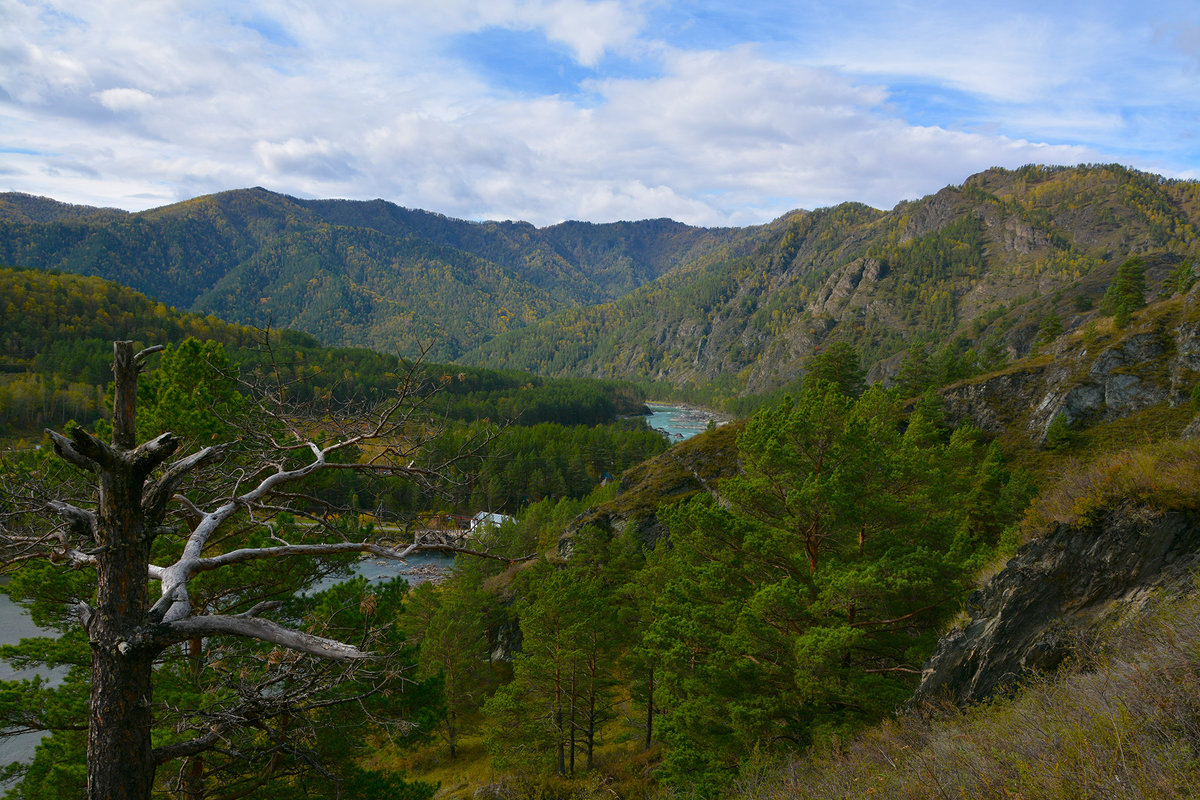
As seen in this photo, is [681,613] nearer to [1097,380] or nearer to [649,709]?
[649,709]

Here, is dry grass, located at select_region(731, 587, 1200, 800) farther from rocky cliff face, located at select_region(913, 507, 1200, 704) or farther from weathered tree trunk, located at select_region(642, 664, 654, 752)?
weathered tree trunk, located at select_region(642, 664, 654, 752)

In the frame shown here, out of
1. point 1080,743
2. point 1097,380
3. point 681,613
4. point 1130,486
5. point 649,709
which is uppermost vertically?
point 1097,380

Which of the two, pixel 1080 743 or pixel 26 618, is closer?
pixel 1080 743

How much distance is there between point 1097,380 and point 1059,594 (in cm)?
3462

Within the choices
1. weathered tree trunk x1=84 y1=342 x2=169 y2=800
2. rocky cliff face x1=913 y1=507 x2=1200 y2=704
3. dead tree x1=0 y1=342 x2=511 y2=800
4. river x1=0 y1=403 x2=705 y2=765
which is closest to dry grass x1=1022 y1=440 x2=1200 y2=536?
rocky cliff face x1=913 y1=507 x2=1200 y2=704

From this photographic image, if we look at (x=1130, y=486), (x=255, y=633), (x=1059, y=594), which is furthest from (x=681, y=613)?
(x=255, y=633)

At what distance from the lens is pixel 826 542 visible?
13.2 meters

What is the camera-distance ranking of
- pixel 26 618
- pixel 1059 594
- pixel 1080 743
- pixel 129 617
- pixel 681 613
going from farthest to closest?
pixel 26 618
pixel 681 613
pixel 1059 594
pixel 1080 743
pixel 129 617

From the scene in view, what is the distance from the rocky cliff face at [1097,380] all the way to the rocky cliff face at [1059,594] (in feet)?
103

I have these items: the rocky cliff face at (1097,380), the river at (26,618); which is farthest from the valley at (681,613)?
the rocky cliff face at (1097,380)

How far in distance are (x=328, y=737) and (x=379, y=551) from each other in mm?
7862

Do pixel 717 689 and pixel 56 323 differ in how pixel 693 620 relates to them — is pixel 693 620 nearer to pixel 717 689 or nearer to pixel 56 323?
pixel 717 689

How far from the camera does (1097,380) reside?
111ft

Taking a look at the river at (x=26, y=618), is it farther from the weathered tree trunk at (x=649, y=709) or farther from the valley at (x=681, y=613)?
the weathered tree trunk at (x=649, y=709)
